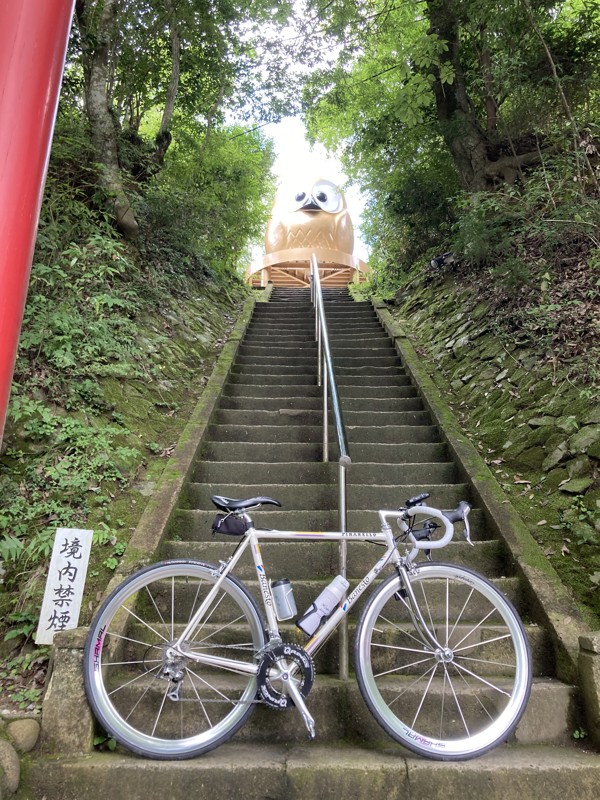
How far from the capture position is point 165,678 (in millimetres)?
2219

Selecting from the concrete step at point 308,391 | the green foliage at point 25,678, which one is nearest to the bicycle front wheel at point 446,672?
the green foliage at point 25,678

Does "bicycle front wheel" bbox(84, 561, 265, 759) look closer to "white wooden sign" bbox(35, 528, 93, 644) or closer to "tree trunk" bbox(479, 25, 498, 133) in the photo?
"white wooden sign" bbox(35, 528, 93, 644)

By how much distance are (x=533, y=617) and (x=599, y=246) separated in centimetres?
348

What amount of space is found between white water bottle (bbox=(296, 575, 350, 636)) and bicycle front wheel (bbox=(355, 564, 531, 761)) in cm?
15

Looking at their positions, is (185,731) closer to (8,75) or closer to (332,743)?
(332,743)

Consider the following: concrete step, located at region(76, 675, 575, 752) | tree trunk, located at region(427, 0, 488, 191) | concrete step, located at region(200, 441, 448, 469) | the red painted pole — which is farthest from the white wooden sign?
tree trunk, located at region(427, 0, 488, 191)

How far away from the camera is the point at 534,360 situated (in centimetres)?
450

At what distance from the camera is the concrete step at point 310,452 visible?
4.29 metres

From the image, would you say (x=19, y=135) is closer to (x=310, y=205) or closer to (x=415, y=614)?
(x=415, y=614)

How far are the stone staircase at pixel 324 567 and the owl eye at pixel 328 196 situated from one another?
986cm

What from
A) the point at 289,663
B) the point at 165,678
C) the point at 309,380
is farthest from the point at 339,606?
the point at 309,380

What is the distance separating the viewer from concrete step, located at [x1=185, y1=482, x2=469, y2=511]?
144 inches

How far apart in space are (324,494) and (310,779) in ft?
6.33

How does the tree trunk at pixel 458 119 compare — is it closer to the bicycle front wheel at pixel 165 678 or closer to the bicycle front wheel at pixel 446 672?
the bicycle front wheel at pixel 446 672
